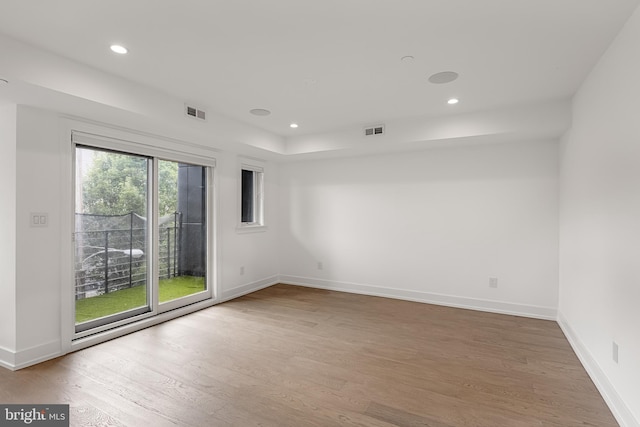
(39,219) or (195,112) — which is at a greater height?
(195,112)

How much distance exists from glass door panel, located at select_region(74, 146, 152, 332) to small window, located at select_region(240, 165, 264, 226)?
1.75 m

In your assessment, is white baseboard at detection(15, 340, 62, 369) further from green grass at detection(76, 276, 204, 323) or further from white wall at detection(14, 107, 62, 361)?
green grass at detection(76, 276, 204, 323)

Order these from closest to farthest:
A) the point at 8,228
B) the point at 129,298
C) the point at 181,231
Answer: the point at 8,228 → the point at 129,298 → the point at 181,231

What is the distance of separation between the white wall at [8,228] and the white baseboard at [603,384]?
15.1ft

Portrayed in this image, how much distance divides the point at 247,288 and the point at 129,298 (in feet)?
6.12

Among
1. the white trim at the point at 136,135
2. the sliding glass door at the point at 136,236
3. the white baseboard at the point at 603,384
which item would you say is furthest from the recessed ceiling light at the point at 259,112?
the white baseboard at the point at 603,384

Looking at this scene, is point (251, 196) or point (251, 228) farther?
point (251, 196)

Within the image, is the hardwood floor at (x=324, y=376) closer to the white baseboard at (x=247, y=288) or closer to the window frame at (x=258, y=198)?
the white baseboard at (x=247, y=288)

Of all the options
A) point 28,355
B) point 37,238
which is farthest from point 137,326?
point 37,238

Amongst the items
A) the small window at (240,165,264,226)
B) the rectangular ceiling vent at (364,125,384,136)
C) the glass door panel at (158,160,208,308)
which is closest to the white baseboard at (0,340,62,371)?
the glass door panel at (158,160,208,308)

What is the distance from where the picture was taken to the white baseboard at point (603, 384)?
1.99m

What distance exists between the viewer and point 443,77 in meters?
2.93

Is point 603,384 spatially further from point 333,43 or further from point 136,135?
point 136,135

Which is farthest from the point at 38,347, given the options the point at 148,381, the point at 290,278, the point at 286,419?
the point at 290,278
